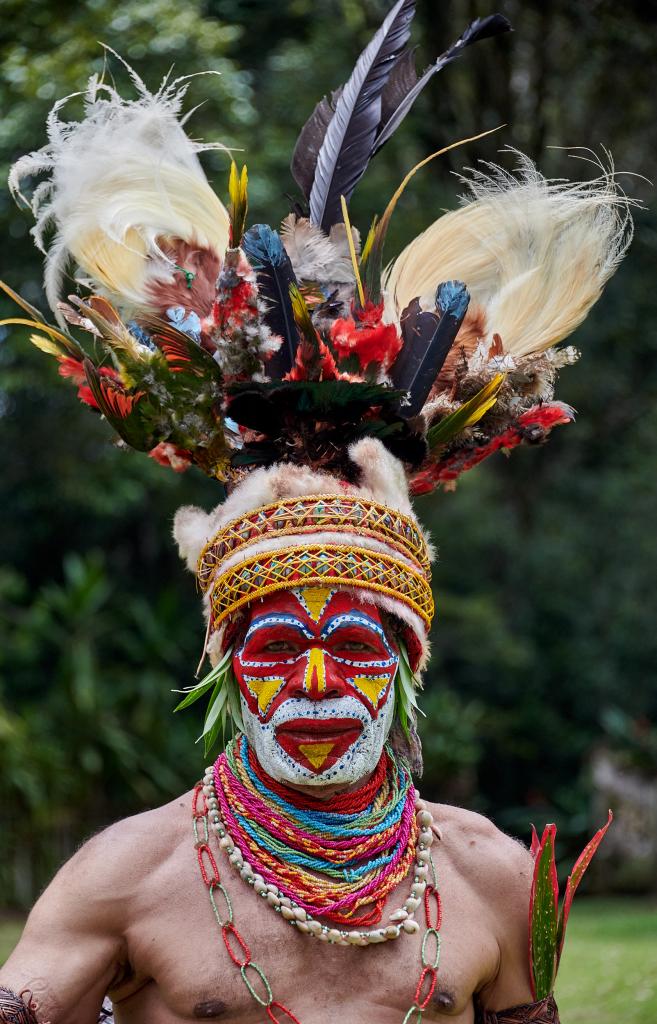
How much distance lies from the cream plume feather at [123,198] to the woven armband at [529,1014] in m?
1.96

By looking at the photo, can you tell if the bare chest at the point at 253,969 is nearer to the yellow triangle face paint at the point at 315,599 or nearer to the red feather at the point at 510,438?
the yellow triangle face paint at the point at 315,599

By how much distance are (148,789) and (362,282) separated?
10137 millimetres

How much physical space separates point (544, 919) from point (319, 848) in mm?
571

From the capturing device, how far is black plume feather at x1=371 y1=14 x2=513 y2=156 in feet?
11.7

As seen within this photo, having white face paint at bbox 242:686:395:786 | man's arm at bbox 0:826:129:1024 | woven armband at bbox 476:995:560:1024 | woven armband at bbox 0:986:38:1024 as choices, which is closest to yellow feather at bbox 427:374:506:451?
white face paint at bbox 242:686:395:786

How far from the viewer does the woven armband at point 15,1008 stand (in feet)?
8.98

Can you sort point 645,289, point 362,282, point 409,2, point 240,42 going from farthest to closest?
point 645,289 < point 240,42 < point 409,2 < point 362,282

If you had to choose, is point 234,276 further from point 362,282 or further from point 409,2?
point 409,2

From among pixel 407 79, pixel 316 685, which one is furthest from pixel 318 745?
pixel 407 79

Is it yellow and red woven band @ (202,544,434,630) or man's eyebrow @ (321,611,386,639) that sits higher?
yellow and red woven band @ (202,544,434,630)

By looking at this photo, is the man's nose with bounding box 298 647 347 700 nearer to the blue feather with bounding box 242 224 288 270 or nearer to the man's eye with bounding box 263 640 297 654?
the man's eye with bounding box 263 640 297 654

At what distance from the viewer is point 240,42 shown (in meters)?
13.6

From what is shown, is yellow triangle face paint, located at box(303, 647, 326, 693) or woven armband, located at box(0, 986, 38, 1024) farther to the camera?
yellow triangle face paint, located at box(303, 647, 326, 693)

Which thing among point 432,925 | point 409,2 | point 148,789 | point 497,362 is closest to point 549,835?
point 432,925
